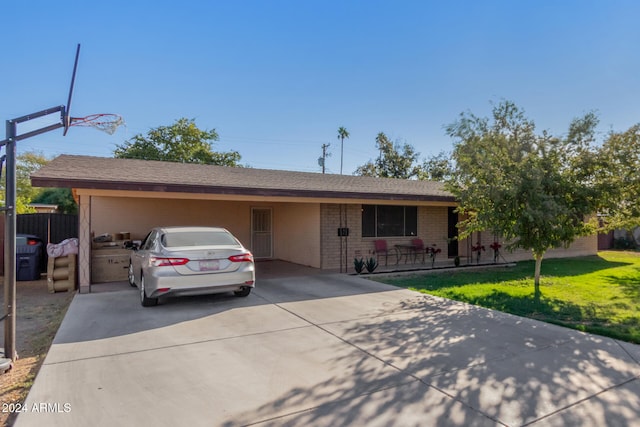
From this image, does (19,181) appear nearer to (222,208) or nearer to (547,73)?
(222,208)

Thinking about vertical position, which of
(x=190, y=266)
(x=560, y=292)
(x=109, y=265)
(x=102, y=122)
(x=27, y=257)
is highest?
(x=102, y=122)

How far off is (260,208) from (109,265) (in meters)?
6.22

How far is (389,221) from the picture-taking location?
13.1 meters

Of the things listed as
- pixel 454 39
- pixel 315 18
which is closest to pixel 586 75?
pixel 454 39

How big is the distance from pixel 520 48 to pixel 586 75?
2183mm

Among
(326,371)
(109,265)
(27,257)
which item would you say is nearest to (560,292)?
(326,371)

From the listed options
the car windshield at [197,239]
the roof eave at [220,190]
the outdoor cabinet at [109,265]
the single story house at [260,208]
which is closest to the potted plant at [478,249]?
the single story house at [260,208]

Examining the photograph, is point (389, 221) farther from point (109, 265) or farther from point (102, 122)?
point (102, 122)

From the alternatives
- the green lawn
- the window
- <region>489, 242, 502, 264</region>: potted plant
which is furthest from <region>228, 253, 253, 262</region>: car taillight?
<region>489, 242, 502, 264</region>: potted plant

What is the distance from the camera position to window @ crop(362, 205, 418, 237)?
12727 mm

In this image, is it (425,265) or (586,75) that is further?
(425,265)

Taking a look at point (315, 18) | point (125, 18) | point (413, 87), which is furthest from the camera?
point (413, 87)

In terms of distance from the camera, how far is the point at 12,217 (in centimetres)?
449

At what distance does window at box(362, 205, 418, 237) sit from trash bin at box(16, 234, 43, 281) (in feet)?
32.0
